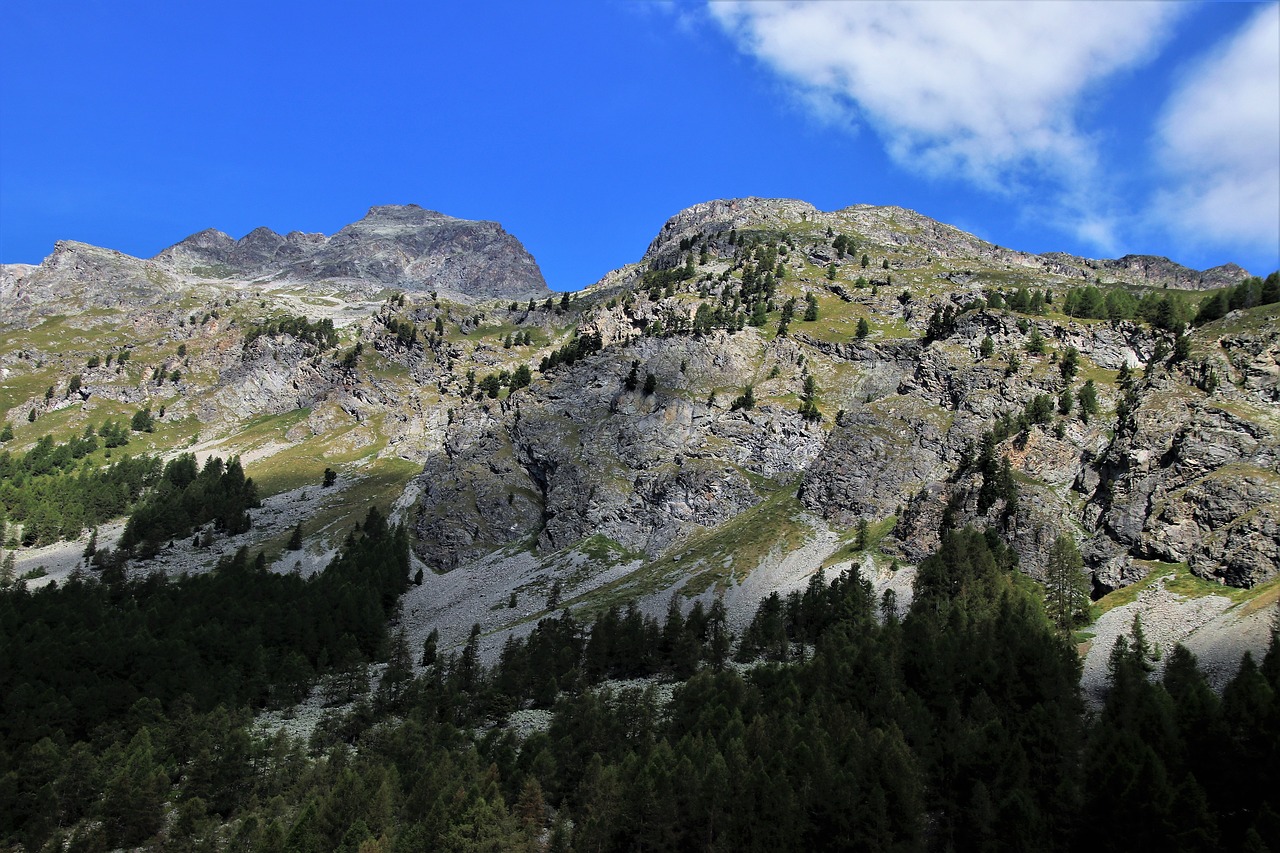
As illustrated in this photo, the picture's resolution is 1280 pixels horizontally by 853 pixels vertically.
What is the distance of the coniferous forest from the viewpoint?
63.4m

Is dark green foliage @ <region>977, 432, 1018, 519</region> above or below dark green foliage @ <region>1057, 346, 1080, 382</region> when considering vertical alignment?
below

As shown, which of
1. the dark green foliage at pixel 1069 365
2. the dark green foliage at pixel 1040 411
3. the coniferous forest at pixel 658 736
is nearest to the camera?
the coniferous forest at pixel 658 736

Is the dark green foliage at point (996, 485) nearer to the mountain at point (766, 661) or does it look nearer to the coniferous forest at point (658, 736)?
the mountain at point (766, 661)

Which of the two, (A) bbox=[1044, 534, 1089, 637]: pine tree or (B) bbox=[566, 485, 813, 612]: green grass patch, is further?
(B) bbox=[566, 485, 813, 612]: green grass patch

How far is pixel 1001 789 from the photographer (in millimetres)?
65625

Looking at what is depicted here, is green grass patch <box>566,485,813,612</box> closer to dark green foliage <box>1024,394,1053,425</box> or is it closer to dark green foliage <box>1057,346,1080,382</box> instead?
dark green foliage <box>1024,394,1053,425</box>

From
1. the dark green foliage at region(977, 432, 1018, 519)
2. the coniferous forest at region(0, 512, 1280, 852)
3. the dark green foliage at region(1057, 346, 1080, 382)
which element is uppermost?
the dark green foliage at region(1057, 346, 1080, 382)

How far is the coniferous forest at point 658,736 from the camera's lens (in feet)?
208

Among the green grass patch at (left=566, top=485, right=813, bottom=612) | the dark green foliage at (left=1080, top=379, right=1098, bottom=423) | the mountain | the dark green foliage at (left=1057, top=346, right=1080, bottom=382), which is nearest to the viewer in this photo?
the mountain

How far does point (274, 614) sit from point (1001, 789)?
126838 millimetres

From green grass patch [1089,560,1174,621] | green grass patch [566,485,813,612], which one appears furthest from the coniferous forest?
green grass patch [566,485,813,612]

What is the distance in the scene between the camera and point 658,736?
92.7 meters

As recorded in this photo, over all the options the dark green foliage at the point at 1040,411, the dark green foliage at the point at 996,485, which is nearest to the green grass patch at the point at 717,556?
the dark green foliage at the point at 996,485

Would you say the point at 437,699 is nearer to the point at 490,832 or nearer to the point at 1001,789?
the point at 490,832
